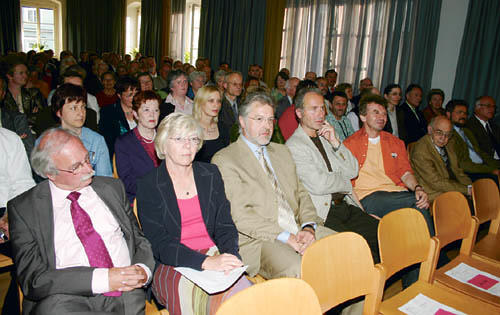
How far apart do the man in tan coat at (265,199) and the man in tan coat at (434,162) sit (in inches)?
60.2

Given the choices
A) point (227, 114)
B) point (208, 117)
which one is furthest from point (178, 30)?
point (208, 117)

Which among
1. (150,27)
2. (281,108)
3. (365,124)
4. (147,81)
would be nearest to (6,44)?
(150,27)

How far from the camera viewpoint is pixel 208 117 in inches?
139

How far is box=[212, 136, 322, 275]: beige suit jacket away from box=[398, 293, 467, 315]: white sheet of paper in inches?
29.0

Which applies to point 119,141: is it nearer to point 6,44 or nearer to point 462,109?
point 462,109

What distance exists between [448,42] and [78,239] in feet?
23.6

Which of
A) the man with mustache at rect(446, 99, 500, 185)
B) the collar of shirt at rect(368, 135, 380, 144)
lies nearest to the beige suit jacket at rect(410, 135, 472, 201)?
the collar of shirt at rect(368, 135, 380, 144)

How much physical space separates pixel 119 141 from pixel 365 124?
2081 mm

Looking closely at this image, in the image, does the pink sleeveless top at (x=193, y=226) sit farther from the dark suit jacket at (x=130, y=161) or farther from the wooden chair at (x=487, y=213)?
the wooden chair at (x=487, y=213)

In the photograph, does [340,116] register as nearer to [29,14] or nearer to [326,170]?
[326,170]

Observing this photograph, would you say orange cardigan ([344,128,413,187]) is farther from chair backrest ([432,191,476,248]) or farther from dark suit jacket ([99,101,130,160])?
dark suit jacket ([99,101,130,160])

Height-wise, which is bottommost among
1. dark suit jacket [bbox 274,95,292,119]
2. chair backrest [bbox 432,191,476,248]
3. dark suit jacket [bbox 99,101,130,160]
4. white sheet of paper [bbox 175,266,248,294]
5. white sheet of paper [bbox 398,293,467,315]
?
white sheet of paper [bbox 398,293,467,315]

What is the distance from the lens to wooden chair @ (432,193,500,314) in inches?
82.5

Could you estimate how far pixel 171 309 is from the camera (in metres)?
1.85
